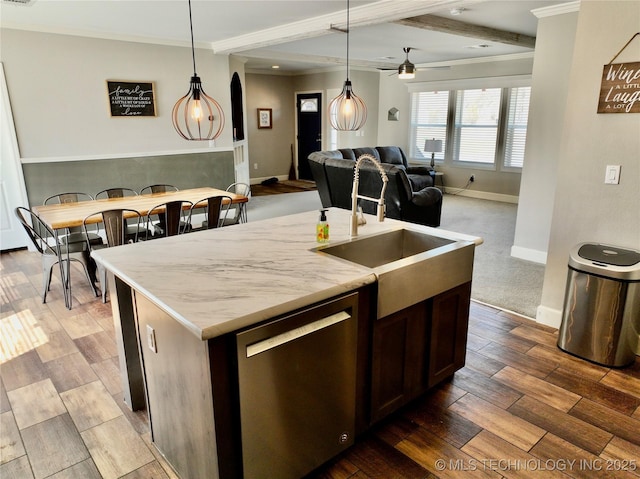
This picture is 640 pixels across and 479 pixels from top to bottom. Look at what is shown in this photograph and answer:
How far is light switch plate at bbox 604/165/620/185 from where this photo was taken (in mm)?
2730

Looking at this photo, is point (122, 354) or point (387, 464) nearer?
point (387, 464)

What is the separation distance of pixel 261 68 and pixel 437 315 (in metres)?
8.23

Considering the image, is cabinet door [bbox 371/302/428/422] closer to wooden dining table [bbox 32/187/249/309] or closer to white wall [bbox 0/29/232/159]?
wooden dining table [bbox 32/187/249/309]

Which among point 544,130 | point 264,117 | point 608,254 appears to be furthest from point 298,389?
point 264,117

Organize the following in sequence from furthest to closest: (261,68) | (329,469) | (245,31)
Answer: (261,68)
(245,31)
(329,469)

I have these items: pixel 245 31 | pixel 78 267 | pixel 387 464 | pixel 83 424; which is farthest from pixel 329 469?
pixel 245 31

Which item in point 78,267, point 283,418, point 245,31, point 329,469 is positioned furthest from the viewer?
point 245,31

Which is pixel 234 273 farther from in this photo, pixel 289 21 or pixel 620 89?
pixel 289 21

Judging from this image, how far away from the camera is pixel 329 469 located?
1.92 metres

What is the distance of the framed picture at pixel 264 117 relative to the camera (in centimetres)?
970

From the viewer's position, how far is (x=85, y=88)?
5191 millimetres

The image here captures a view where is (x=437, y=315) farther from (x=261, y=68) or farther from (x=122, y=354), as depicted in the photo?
(x=261, y=68)

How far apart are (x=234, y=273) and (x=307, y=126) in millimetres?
8668

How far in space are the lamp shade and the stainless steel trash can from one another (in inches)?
234
